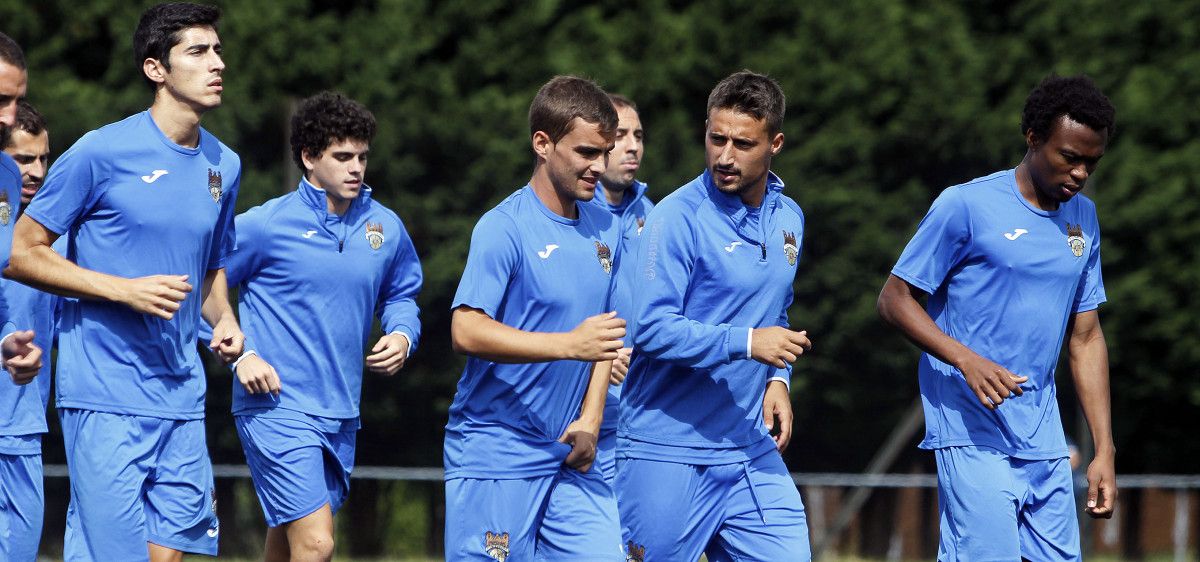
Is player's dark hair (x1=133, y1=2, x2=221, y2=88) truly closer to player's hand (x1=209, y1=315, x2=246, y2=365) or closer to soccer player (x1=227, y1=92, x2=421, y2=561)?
player's hand (x1=209, y1=315, x2=246, y2=365)

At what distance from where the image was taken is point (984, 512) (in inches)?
217

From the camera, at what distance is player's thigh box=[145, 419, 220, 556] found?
5.45 metres

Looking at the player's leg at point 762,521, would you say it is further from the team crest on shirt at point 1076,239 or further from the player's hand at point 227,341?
the player's hand at point 227,341

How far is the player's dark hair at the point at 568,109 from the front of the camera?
5.44 metres

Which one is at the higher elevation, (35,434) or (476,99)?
(476,99)

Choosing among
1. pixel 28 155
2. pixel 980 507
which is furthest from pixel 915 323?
pixel 28 155

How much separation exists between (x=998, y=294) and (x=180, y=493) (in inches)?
117

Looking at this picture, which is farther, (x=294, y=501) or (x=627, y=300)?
(x=294, y=501)

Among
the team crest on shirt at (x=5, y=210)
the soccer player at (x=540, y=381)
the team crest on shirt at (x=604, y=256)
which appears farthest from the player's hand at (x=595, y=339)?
the team crest on shirt at (x=5, y=210)

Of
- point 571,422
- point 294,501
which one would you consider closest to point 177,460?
point 294,501

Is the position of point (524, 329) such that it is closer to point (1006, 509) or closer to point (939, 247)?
point (939, 247)

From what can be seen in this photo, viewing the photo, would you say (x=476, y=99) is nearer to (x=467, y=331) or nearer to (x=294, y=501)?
(x=294, y=501)

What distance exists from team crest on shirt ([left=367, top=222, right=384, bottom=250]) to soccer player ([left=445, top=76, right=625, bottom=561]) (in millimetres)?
1352

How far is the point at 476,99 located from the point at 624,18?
5.23ft
